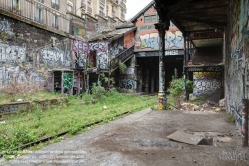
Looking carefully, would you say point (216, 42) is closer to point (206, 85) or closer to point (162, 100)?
point (206, 85)

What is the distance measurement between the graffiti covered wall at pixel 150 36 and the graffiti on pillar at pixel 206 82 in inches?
227

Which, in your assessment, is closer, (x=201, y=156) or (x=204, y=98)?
(x=201, y=156)

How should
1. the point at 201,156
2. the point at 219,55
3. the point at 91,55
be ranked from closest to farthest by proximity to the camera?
the point at 201,156
the point at 219,55
the point at 91,55

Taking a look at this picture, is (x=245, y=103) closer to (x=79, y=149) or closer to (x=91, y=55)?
(x=79, y=149)

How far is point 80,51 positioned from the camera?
17250 millimetres

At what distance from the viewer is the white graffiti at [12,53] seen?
39.6ft

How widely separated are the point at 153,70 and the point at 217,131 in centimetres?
2164

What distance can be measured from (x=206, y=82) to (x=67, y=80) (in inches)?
416

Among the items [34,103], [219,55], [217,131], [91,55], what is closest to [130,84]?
[91,55]

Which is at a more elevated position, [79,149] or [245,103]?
[245,103]

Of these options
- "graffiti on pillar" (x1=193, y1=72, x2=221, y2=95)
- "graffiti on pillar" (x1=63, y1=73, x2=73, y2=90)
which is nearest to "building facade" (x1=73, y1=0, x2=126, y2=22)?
"graffiti on pillar" (x1=63, y1=73, x2=73, y2=90)

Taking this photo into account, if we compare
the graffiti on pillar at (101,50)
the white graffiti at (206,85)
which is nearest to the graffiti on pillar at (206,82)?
the white graffiti at (206,85)

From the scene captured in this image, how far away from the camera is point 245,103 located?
3.39m

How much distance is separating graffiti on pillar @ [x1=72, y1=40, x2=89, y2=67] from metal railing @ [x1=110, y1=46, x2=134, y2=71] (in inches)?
106
